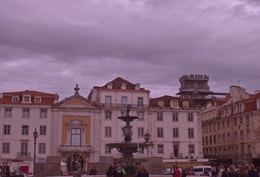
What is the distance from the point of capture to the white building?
188ft

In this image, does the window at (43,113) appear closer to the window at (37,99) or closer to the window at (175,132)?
the window at (37,99)

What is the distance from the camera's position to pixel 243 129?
65438 millimetres

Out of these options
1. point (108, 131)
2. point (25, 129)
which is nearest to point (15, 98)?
point (25, 129)

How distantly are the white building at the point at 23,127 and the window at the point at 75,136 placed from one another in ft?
10.1

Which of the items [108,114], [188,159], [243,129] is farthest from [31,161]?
[243,129]

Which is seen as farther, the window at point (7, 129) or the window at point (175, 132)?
the window at point (175, 132)

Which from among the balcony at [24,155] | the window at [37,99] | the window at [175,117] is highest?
the window at [37,99]

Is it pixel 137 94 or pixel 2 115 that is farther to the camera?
pixel 137 94

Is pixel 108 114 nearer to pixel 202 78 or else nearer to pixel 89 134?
pixel 89 134

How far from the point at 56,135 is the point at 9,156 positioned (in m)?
6.70

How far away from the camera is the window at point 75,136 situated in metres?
58.9

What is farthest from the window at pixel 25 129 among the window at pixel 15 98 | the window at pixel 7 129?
the window at pixel 15 98

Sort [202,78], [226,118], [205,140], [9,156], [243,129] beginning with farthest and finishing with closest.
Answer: [202,78] < [205,140] < [226,118] < [243,129] < [9,156]

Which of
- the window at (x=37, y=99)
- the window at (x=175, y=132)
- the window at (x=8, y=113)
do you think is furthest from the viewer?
the window at (x=175, y=132)
